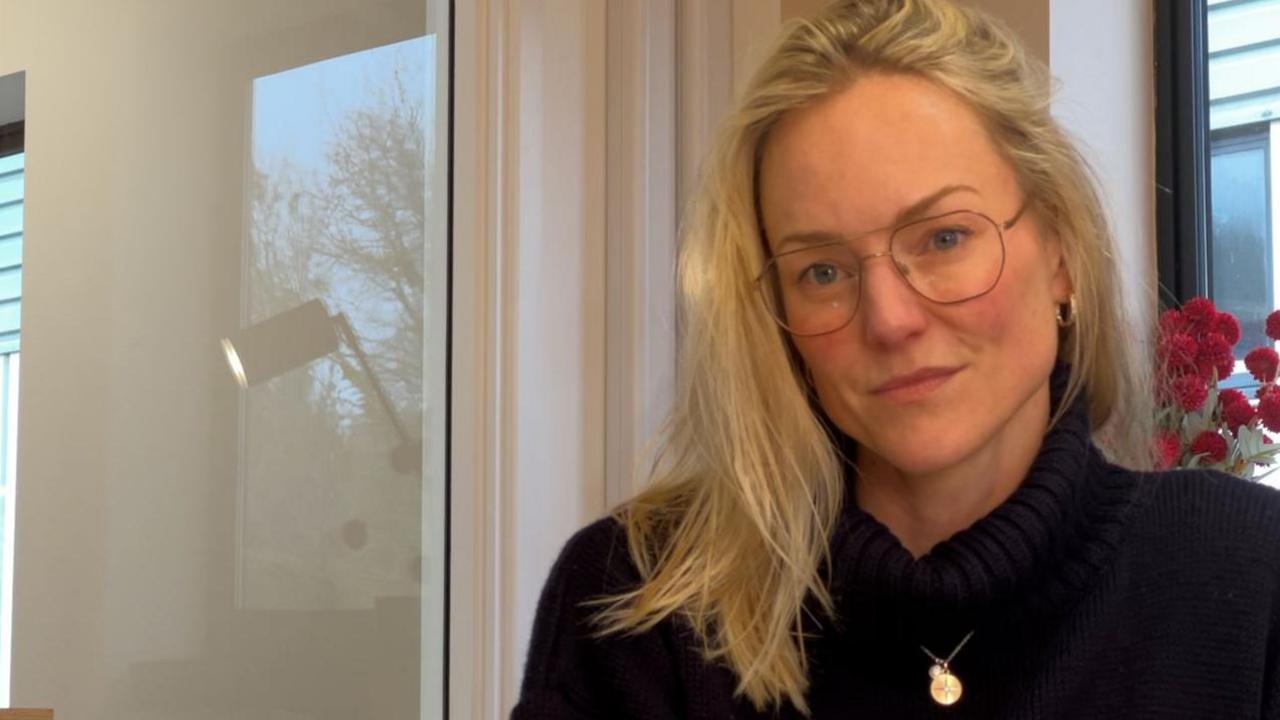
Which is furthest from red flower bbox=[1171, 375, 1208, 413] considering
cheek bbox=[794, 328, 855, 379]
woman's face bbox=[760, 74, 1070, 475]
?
cheek bbox=[794, 328, 855, 379]

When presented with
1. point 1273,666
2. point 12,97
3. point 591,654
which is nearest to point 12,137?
point 12,97

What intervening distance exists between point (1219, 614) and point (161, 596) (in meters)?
0.95

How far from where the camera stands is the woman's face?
1.21 m

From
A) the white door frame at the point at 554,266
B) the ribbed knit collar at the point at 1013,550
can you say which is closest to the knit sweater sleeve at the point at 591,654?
the ribbed knit collar at the point at 1013,550

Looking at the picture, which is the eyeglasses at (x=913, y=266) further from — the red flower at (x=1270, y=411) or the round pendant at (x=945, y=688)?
the red flower at (x=1270, y=411)

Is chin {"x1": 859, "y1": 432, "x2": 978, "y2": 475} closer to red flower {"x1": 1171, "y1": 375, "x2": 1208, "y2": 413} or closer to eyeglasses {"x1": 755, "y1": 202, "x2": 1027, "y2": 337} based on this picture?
eyeglasses {"x1": 755, "y1": 202, "x2": 1027, "y2": 337}

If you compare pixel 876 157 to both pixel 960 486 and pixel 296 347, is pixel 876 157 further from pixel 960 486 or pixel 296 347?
pixel 296 347

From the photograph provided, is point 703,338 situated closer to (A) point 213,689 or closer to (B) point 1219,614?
(B) point 1219,614

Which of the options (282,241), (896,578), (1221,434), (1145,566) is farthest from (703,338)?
(1221,434)

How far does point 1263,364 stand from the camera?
6.33ft

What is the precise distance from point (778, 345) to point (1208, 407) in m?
0.76

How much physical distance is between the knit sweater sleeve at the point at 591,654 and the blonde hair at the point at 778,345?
22 mm

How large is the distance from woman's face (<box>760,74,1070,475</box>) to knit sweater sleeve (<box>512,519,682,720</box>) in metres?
0.25

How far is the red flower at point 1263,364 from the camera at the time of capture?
6.32 ft
